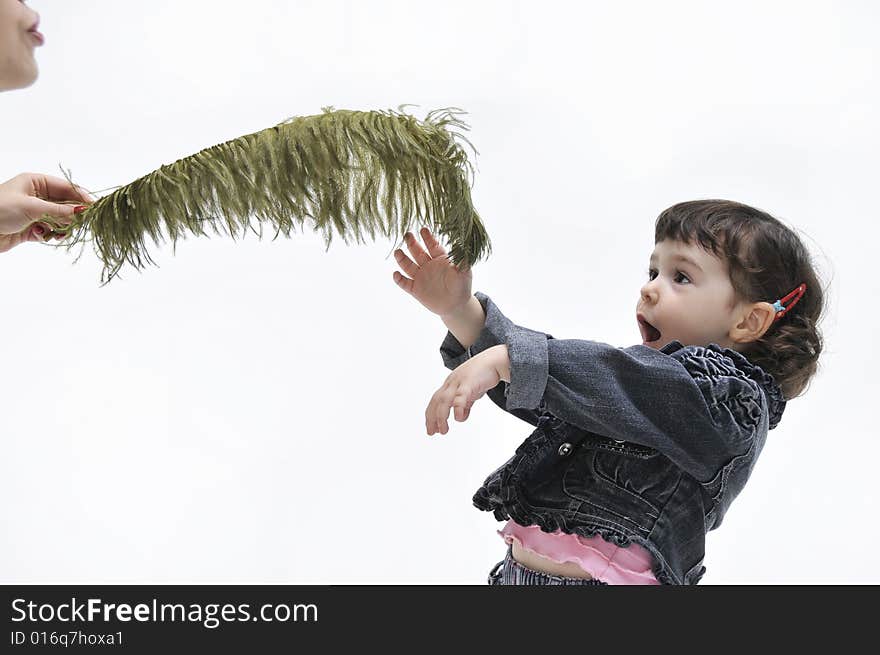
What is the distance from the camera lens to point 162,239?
1343 millimetres

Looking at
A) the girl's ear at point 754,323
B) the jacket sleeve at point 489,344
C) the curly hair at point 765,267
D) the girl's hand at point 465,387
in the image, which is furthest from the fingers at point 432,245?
the girl's ear at point 754,323

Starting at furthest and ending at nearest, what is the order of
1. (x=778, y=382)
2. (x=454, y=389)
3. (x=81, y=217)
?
(x=778, y=382), (x=81, y=217), (x=454, y=389)

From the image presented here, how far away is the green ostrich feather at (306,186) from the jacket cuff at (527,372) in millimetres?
201

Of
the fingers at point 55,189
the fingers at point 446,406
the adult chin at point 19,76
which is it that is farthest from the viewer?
the fingers at point 55,189

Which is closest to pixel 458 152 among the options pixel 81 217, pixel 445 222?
pixel 445 222

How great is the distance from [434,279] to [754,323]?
0.46 meters

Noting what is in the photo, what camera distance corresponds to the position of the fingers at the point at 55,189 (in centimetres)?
150

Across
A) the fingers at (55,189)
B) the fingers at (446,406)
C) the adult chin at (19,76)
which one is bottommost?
the fingers at (446,406)

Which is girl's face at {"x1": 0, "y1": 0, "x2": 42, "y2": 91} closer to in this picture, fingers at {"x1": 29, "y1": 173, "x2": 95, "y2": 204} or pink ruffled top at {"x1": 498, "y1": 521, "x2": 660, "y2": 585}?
fingers at {"x1": 29, "y1": 173, "x2": 95, "y2": 204}

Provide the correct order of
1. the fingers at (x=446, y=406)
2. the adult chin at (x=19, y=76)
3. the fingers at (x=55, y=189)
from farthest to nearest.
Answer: the fingers at (x=55, y=189)
the adult chin at (x=19, y=76)
the fingers at (x=446, y=406)

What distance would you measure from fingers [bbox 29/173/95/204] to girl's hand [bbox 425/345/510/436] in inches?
22.8

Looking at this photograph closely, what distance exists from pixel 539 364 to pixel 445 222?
9.0 inches

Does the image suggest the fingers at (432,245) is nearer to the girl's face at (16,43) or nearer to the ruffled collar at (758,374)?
the ruffled collar at (758,374)
